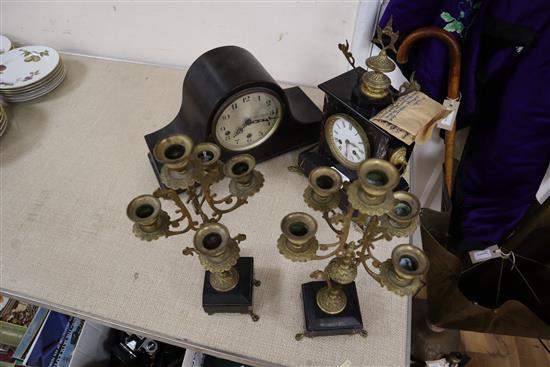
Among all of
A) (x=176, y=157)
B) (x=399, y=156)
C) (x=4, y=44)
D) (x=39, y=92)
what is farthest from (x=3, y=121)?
(x=399, y=156)

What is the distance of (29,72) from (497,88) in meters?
1.40

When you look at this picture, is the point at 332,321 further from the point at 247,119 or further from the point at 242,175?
the point at 247,119

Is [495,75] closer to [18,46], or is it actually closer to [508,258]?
[508,258]

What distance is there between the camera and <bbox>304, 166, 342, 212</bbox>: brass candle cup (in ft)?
1.85

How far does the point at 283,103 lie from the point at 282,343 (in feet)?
1.88

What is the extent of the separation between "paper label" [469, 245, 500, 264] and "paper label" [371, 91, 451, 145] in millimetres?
544

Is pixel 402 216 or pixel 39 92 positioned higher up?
pixel 402 216

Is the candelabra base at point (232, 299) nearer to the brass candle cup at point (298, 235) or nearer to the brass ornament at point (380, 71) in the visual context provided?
the brass candle cup at point (298, 235)

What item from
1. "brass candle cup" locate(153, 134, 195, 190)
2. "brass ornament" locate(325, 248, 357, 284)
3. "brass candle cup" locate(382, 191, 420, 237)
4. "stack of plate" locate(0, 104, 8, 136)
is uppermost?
"brass candle cup" locate(153, 134, 195, 190)

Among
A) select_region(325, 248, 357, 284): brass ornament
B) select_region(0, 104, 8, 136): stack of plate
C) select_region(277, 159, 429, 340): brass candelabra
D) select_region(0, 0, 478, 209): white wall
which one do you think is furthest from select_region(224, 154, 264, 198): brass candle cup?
select_region(0, 104, 8, 136): stack of plate

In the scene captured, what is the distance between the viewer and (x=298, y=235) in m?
0.57

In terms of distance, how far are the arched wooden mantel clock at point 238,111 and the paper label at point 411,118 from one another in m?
0.29

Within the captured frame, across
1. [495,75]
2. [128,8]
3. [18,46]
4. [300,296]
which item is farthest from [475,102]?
[18,46]

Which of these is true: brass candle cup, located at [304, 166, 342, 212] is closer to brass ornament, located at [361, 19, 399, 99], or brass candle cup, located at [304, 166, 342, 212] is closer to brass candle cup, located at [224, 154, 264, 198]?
brass candle cup, located at [224, 154, 264, 198]
